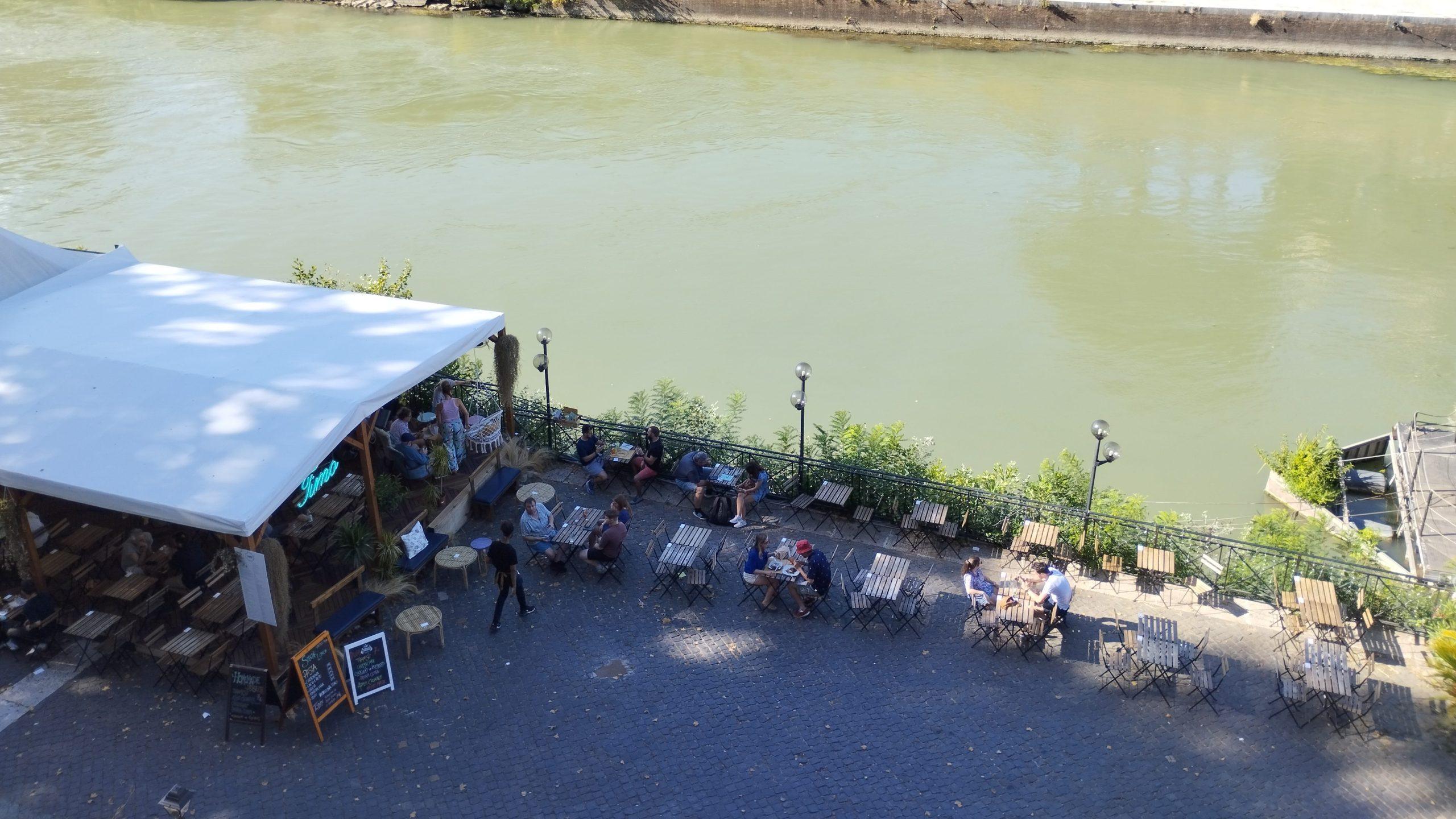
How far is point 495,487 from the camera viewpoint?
12.0m

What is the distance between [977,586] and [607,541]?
11.2 feet

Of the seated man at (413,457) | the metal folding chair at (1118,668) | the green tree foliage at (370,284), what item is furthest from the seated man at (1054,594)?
the green tree foliage at (370,284)

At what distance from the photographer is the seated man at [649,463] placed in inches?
488

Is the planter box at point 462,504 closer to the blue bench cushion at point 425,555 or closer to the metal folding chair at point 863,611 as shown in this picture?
the blue bench cushion at point 425,555

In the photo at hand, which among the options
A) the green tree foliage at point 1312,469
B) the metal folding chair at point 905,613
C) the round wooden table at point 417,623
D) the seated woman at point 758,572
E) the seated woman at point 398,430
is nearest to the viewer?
the round wooden table at point 417,623

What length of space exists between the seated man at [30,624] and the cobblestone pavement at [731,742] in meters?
0.65

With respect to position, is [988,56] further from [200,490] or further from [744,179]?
[200,490]

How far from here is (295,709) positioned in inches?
354

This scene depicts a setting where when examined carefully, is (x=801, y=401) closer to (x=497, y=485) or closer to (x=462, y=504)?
(x=497, y=485)

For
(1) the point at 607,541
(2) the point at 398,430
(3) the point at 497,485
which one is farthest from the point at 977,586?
(2) the point at 398,430

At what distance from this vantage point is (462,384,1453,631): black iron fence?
10516mm

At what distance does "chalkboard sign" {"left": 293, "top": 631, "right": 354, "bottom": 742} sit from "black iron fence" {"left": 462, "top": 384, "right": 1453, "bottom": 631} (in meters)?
4.57

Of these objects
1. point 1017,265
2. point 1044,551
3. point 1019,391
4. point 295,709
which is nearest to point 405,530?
point 295,709

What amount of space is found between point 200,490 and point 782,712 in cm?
488
